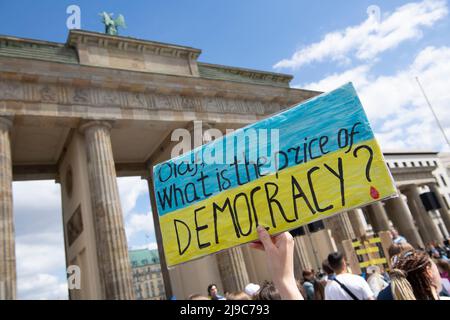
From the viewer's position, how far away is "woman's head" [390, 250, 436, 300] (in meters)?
2.41

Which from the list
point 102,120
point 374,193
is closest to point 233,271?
point 102,120

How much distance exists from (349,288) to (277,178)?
6.61 feet

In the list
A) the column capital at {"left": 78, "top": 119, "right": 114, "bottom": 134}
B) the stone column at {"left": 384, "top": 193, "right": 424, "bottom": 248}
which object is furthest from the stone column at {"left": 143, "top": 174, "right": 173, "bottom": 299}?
the stone column at {"left": 384, "top": 193, "right": 424, "bottom": 248}

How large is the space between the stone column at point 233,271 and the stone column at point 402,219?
86.4 feet

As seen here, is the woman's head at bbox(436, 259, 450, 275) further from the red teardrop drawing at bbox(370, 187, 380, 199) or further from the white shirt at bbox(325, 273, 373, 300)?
the red teardrop drawing at bbox(370, 187, 380, 199)

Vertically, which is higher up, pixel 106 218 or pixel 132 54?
pixel 132 54

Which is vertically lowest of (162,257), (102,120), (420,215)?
(420,215)

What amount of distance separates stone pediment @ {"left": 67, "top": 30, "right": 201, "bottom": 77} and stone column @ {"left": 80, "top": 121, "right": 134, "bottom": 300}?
393cm

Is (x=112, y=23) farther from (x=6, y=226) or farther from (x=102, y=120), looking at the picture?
(x=6, y=226)

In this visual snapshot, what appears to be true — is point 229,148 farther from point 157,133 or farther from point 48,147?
point 48,147

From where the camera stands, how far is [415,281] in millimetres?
2477

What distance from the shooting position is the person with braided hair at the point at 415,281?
242 centimetres

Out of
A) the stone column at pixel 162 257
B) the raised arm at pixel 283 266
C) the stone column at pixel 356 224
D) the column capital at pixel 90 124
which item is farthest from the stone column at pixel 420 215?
the raised arm at pixel 283 266

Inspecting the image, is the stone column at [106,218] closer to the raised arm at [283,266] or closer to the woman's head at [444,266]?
the woman's head at [444,266]
